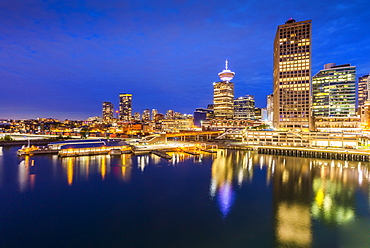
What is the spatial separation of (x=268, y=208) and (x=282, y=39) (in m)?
91.9

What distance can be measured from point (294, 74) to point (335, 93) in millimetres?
32993

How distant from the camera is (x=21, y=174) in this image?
43.3m

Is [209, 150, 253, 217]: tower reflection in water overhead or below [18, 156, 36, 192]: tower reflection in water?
below

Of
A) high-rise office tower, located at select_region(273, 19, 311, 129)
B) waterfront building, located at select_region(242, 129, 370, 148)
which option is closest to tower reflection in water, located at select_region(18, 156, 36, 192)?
waterfront building, located at select_region(242, 129, 370, 148)

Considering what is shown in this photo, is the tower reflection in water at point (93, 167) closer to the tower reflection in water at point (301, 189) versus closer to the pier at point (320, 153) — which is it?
the tower reflection in water at point (301, 189)

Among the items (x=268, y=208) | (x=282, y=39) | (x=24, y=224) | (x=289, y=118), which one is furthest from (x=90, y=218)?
(x=282, y=39)

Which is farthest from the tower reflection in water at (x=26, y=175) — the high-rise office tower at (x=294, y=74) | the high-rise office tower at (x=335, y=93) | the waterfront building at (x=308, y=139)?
the high-rise office tower at (x=335, y=93)

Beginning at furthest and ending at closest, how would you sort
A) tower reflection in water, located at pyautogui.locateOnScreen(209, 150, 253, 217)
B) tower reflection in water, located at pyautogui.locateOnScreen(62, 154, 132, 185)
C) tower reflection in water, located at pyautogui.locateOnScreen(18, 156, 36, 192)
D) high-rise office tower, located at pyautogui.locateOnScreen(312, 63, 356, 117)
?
high-rise office tower, located at pyautogui.locateOnScreen(312, 63, 356, 117), tower reflection in water, located at pyautogui.locateOnScreen(62, 154, 132, 185), tower reflection in water, located at pyautogui.locateOnScreen(18, 156, 36, 192), tower reflection in water, located at pyautogui.locateOnScreen(209, 150, 253, 217)

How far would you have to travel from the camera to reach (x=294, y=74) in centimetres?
9612

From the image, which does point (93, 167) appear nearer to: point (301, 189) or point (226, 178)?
point (226, 178)

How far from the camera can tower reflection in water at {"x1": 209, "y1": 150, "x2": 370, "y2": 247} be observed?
2392cm

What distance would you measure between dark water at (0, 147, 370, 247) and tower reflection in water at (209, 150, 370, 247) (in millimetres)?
138

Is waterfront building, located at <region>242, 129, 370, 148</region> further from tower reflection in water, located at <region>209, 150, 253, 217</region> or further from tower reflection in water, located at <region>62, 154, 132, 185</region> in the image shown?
tower reflection in water, located at <region>62, 154, 132, 185</region>

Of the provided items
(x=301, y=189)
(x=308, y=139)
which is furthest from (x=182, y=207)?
(x=308, y=139)
